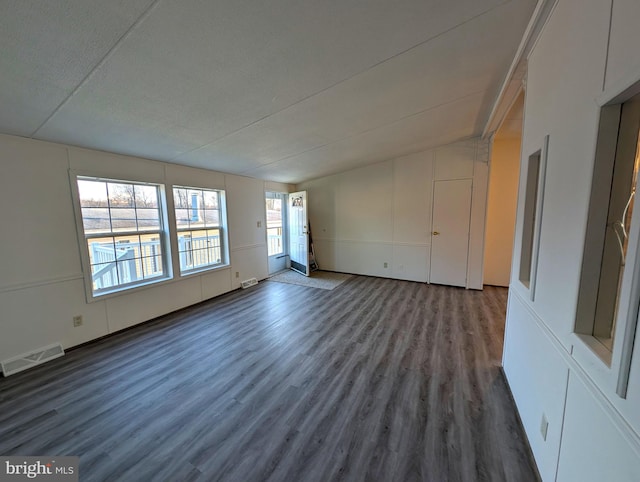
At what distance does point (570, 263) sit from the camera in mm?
1171

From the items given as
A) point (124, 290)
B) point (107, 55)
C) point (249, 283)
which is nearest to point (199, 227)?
point (124, 290)

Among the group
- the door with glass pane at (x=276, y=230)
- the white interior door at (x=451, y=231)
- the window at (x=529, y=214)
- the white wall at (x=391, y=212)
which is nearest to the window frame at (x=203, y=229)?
the door with glass pane at (x=276, y=230)

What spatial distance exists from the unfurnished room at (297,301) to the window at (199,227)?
0.16 feet

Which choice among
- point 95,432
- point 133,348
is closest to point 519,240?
point 95,432

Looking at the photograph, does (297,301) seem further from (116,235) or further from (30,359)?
(30,359)

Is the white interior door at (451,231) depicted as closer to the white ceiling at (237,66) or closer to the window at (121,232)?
the white ceiling at (237,66)

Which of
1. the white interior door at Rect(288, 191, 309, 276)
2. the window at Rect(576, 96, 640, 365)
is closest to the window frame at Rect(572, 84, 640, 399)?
the window at Rect(576, 96, 640, 365)

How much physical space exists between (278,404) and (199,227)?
3.07m

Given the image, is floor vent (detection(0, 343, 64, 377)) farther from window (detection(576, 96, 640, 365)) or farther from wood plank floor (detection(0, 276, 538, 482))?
window (detection(576, 96, 640, 365))

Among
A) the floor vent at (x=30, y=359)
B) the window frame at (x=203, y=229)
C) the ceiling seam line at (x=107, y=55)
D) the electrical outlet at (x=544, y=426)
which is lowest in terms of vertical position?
the floor vent at (x=30, y=359)

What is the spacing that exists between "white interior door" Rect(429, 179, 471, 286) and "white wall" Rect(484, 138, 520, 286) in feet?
1.36

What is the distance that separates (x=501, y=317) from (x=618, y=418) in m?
3.01

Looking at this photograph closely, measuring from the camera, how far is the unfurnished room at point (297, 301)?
107cm

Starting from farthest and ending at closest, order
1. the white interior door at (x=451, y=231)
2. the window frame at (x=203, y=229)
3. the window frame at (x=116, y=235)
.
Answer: the white interior door at (x=451, y=231) < the window frame at (x=203, y=229) < the window frame at (x=116, y=235)
